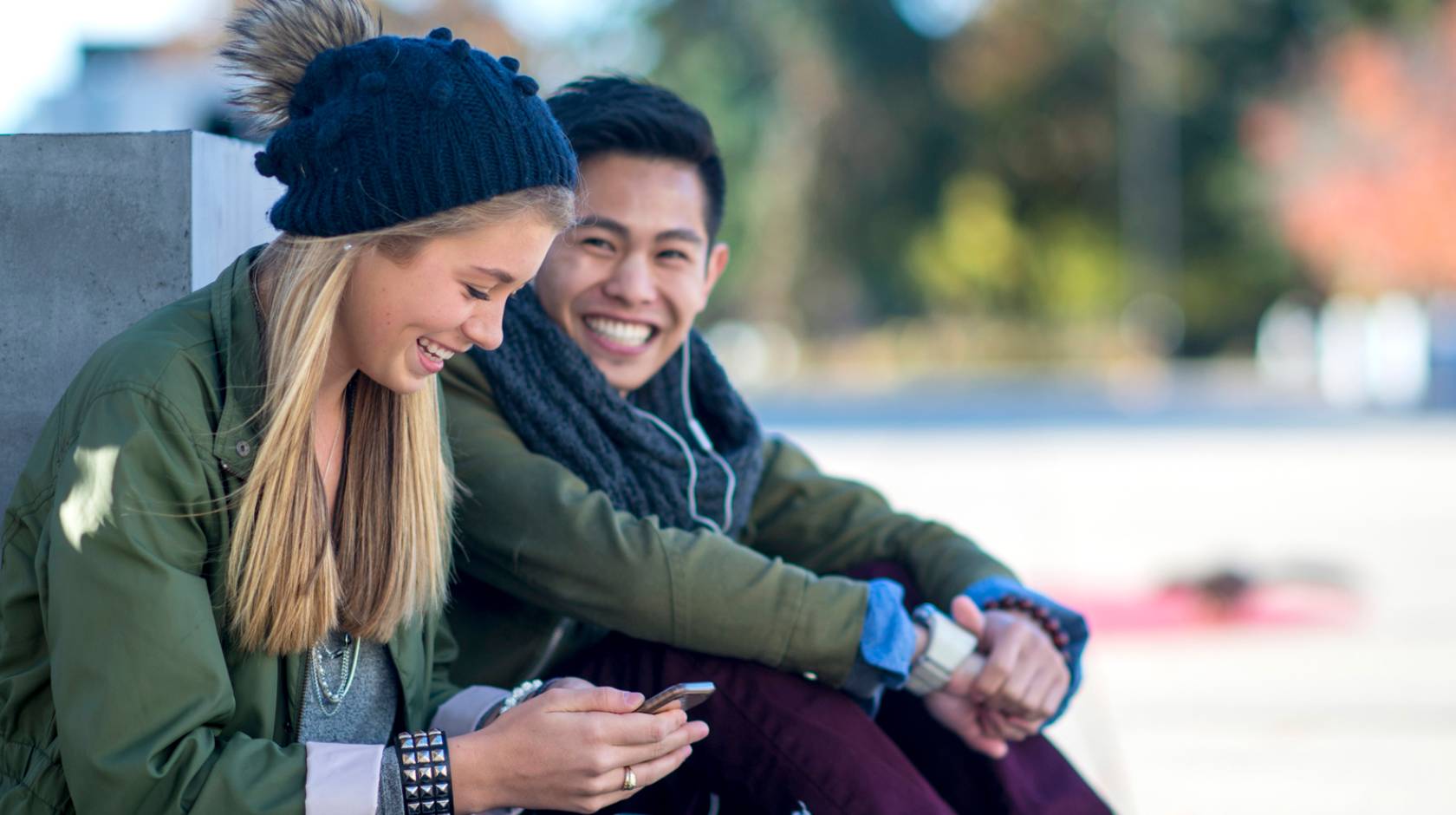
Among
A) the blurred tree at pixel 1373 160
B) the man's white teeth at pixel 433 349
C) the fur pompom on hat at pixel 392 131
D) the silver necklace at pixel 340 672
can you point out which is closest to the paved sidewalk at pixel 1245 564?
the silver necklace at pixel 340 672

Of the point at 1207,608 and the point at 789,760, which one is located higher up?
the point at 1207,608

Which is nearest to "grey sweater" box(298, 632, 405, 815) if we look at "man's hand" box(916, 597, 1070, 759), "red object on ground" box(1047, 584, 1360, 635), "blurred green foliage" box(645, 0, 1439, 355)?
"man's hand" box(916, 597, 1070, 759)

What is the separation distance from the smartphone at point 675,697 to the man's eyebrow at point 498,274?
1.90 ft

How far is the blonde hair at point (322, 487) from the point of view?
6.17 feet

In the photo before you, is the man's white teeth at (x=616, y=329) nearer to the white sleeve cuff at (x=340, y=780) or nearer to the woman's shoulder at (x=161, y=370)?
the woman's shoulder at (x=161, y=370)

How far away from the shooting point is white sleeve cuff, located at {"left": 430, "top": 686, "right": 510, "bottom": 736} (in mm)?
2270

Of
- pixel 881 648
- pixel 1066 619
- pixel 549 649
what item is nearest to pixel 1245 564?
pixel 1066 619

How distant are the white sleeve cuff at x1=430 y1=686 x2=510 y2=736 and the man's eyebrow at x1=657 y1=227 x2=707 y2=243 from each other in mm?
927

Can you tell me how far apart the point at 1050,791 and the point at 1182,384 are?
27674 millimetres

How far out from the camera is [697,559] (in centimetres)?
235

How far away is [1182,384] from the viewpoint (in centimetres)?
2900

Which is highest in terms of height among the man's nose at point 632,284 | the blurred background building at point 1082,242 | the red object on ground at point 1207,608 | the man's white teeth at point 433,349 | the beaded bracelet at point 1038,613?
the blurred background building at point 1082,242

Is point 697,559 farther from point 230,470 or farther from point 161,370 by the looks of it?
point 161,370

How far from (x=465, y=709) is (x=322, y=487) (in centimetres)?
47
